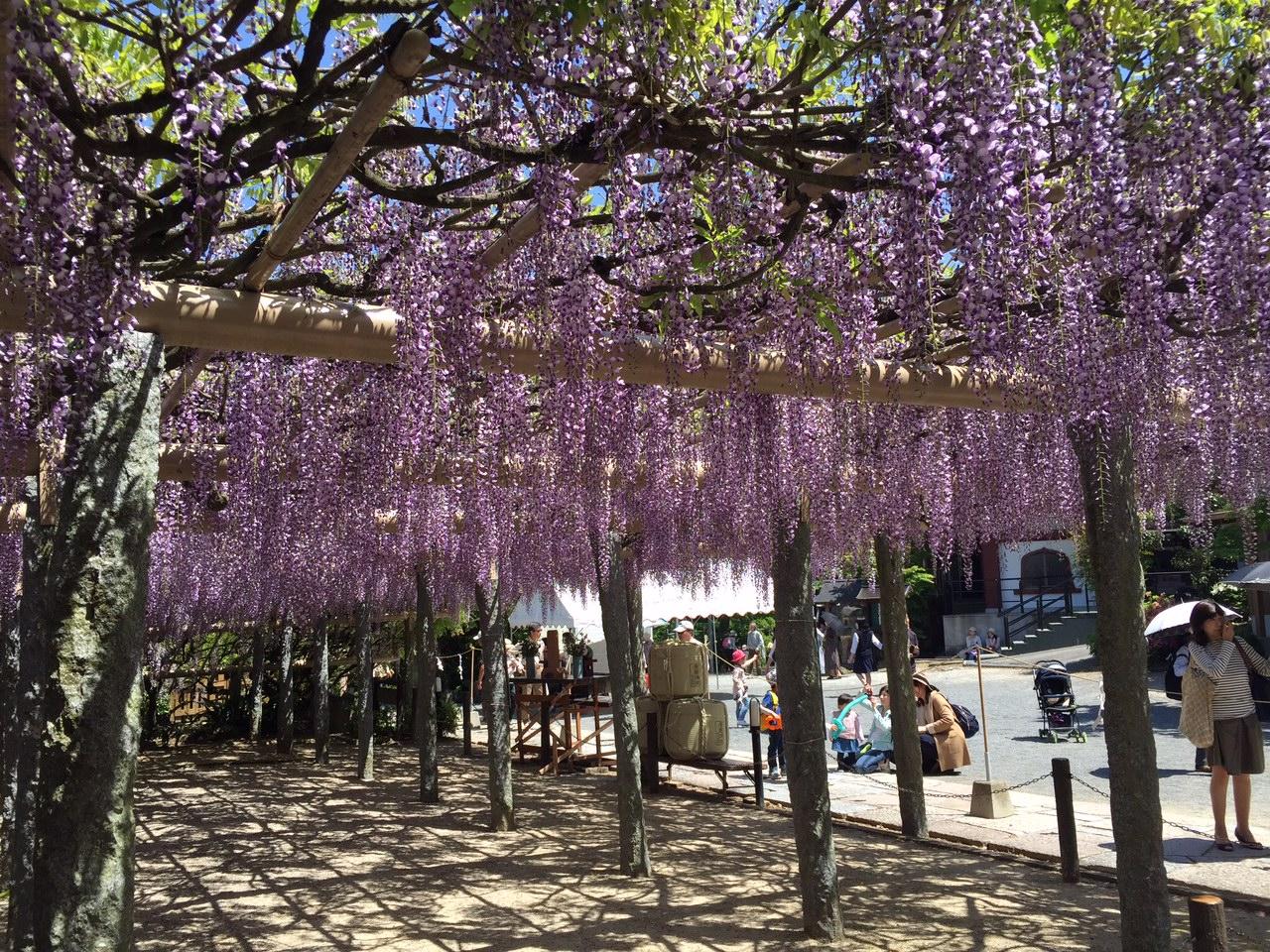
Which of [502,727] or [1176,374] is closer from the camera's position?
[1176,374]

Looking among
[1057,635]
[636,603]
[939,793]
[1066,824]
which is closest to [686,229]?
[1066,824]

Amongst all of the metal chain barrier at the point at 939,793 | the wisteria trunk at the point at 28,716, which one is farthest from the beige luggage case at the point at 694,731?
the wisteria trunk at the point at 28,716

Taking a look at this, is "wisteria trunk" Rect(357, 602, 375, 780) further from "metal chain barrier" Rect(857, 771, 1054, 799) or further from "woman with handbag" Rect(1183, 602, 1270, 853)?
"woman with handbag" Rect(1183, 602, 1270, 853)

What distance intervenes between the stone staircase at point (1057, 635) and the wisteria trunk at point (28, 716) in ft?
65.7

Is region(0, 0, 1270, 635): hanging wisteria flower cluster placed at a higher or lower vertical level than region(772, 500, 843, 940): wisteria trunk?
higher

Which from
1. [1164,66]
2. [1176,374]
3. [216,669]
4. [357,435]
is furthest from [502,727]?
[216,669]

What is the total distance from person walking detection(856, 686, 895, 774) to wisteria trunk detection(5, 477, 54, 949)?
299 inches

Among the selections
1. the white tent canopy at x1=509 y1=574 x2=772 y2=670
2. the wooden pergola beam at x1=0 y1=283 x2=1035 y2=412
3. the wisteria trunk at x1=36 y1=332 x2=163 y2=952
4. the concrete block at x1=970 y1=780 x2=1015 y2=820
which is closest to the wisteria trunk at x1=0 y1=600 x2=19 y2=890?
the wisteria trunk at x1=36 y1=332 x2=163 y2=952

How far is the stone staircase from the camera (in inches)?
862

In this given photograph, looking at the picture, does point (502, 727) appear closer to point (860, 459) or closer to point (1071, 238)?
point (860, 459)

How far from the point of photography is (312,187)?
285 centimetres

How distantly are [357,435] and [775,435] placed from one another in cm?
215

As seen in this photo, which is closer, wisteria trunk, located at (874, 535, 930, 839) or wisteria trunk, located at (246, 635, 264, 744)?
wisteria trunk, located at (874, 535, 930, 839)

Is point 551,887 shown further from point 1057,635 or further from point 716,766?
point 1057,635
